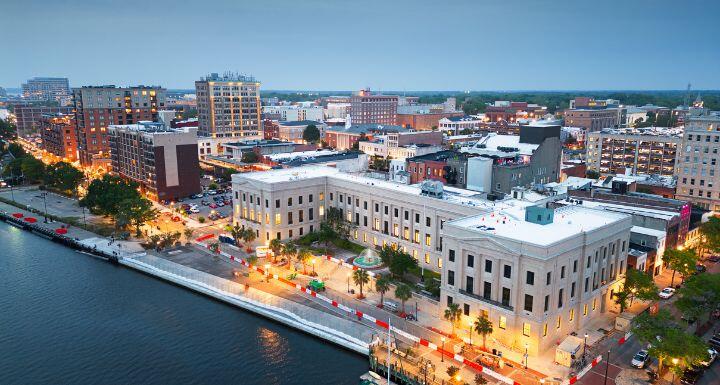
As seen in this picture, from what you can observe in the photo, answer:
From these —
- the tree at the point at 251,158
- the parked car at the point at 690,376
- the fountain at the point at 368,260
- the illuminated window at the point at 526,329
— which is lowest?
the parked car at the point at 690,376

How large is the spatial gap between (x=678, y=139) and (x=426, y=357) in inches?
5687

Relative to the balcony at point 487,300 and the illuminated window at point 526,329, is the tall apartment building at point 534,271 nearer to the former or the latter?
the balcony at point 487,300

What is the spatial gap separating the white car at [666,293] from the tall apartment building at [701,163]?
65737 mm

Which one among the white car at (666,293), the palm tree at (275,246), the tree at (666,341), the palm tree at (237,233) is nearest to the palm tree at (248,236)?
the palm tree at (237,233)

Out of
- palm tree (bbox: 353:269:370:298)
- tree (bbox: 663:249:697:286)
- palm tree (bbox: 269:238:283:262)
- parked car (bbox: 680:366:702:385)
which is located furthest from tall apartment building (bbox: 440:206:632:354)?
palm tree (bbox: 269:238:283:262)

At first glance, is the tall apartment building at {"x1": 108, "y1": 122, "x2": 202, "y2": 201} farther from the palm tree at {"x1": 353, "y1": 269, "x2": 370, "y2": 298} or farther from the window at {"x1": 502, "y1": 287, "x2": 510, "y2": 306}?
the window at {"x1": 502, "y1": 287, "x2": 510, "y2": 306}

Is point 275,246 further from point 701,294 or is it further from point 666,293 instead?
point 701,294

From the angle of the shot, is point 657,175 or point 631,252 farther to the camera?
point 657,175

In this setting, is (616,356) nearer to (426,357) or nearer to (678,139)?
(426,357)

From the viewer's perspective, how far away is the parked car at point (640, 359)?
62.7m

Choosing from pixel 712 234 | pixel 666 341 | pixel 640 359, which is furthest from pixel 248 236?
A: pixel 712 234

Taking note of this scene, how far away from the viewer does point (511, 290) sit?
67.1 m

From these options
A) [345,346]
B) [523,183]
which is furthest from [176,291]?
[523,183]

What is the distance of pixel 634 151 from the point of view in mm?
179125
